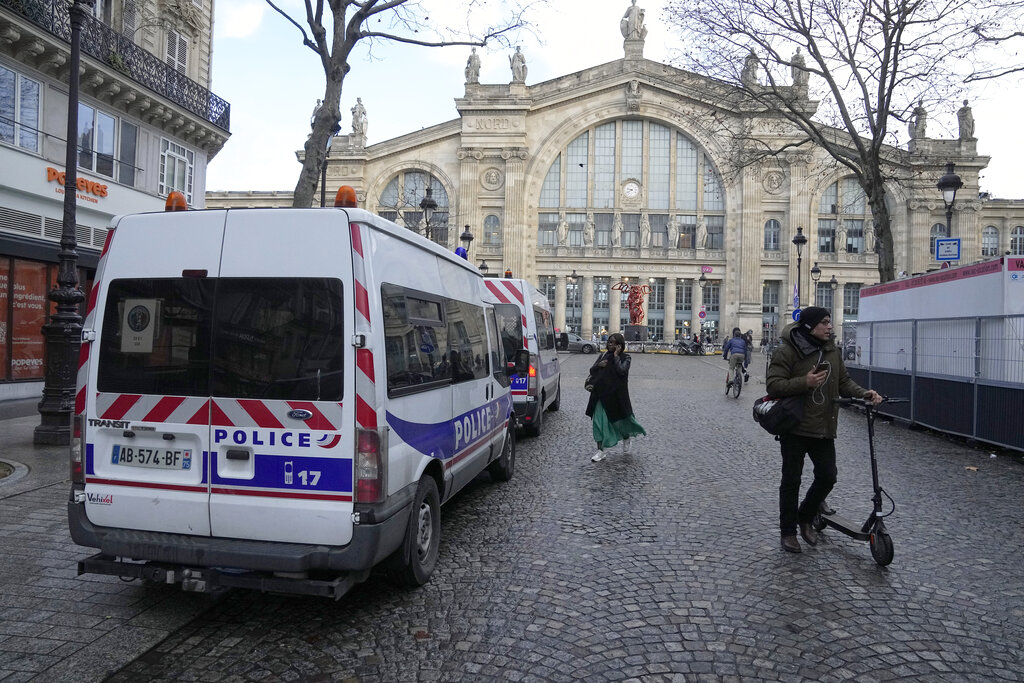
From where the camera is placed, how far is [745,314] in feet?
202

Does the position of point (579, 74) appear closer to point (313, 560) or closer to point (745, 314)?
point (745, 314)

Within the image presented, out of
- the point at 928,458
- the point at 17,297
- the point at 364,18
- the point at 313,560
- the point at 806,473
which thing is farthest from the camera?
the point at 17,297

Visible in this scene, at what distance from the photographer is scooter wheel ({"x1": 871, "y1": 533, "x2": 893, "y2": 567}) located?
508 cm

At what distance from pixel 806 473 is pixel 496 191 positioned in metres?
56.2

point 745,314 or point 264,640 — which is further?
Answer: point 745,314

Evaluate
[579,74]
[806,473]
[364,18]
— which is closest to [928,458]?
[806,473]

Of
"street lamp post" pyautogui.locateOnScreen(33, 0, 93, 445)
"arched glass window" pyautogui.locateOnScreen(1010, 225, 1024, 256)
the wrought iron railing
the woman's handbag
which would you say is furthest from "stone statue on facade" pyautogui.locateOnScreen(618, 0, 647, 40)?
the woman's handbag

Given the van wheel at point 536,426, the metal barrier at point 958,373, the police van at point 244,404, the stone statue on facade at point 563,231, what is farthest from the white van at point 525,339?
the stone statue on facade at point 563,231

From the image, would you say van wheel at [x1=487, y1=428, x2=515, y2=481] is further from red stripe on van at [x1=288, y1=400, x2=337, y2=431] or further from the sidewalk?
red stripe on van at [x1=288, y1=400, x2=337, y2=431]

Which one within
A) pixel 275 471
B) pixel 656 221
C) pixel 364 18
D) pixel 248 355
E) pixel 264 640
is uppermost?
pixel 656 221

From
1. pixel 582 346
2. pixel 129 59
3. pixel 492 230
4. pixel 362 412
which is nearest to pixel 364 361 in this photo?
pixel 362 412

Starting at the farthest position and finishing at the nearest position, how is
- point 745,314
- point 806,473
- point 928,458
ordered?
1. point 745,314
2. point 928,458
3. point 806,473

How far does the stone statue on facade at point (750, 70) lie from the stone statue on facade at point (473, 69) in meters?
46.0

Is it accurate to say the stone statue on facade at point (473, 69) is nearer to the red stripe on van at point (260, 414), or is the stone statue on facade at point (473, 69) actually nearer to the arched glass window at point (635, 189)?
the arched glass window at point (635, 189)
